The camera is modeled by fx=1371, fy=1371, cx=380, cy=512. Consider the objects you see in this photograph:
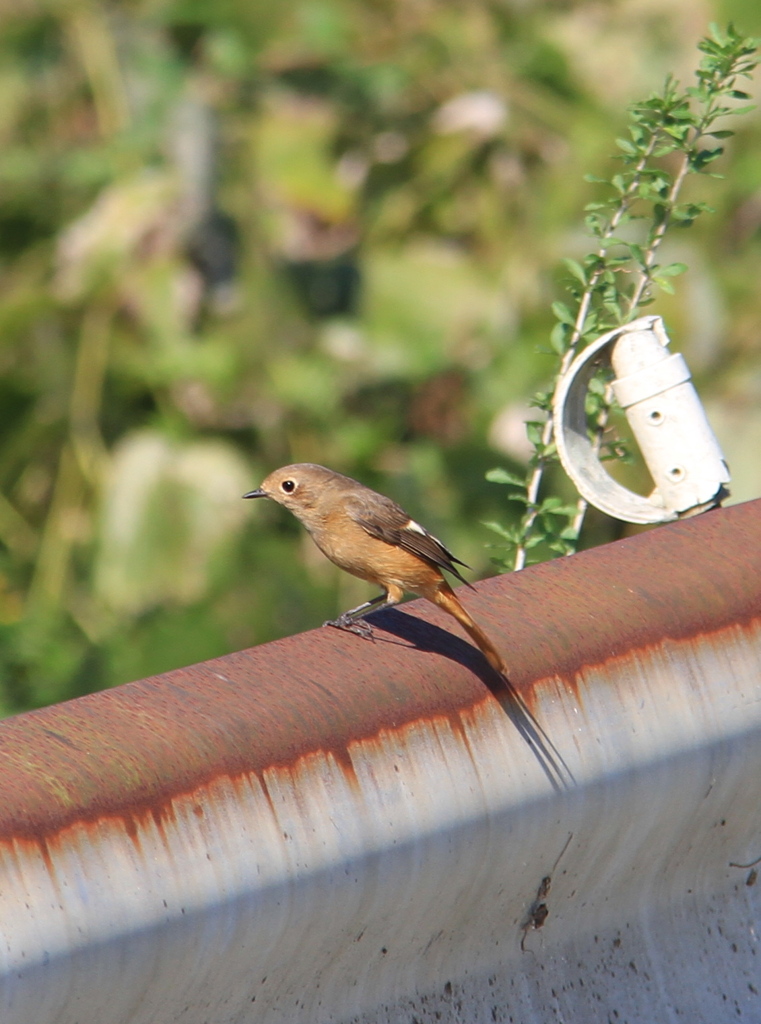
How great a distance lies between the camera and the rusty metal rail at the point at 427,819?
1552 millimetres

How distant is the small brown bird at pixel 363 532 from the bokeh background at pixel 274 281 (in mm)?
1721

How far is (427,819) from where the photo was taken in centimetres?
185

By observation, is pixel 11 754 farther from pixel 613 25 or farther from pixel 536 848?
pixel 613 25

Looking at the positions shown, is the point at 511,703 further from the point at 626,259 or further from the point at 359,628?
the point at 626,259

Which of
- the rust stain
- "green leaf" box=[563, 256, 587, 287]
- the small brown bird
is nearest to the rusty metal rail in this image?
the rust stain

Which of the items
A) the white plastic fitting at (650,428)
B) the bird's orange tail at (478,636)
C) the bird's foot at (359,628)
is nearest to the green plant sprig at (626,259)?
the white plastic fitting at (650,428)

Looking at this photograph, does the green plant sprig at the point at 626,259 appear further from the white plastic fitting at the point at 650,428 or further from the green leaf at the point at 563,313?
the white plastic fitting at the point at 650,428

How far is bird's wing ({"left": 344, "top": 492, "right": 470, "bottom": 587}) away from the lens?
10.5ft

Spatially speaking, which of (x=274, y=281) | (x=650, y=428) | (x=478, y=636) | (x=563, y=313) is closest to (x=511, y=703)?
(x=478, y=636)

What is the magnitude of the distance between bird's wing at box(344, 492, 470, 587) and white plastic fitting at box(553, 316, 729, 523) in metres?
0.50

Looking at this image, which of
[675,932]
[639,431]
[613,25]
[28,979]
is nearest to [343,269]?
[613,25]

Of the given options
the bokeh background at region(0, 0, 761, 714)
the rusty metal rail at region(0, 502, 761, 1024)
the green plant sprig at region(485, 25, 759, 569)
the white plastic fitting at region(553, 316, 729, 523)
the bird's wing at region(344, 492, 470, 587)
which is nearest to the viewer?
the rusty metal rail at region(0, 502, 761, 1024)

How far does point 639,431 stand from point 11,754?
163 cm

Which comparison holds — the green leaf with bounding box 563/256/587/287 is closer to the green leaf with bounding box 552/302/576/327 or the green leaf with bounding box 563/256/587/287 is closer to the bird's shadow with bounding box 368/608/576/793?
the green leaf with bounding box 552/302/576/327
